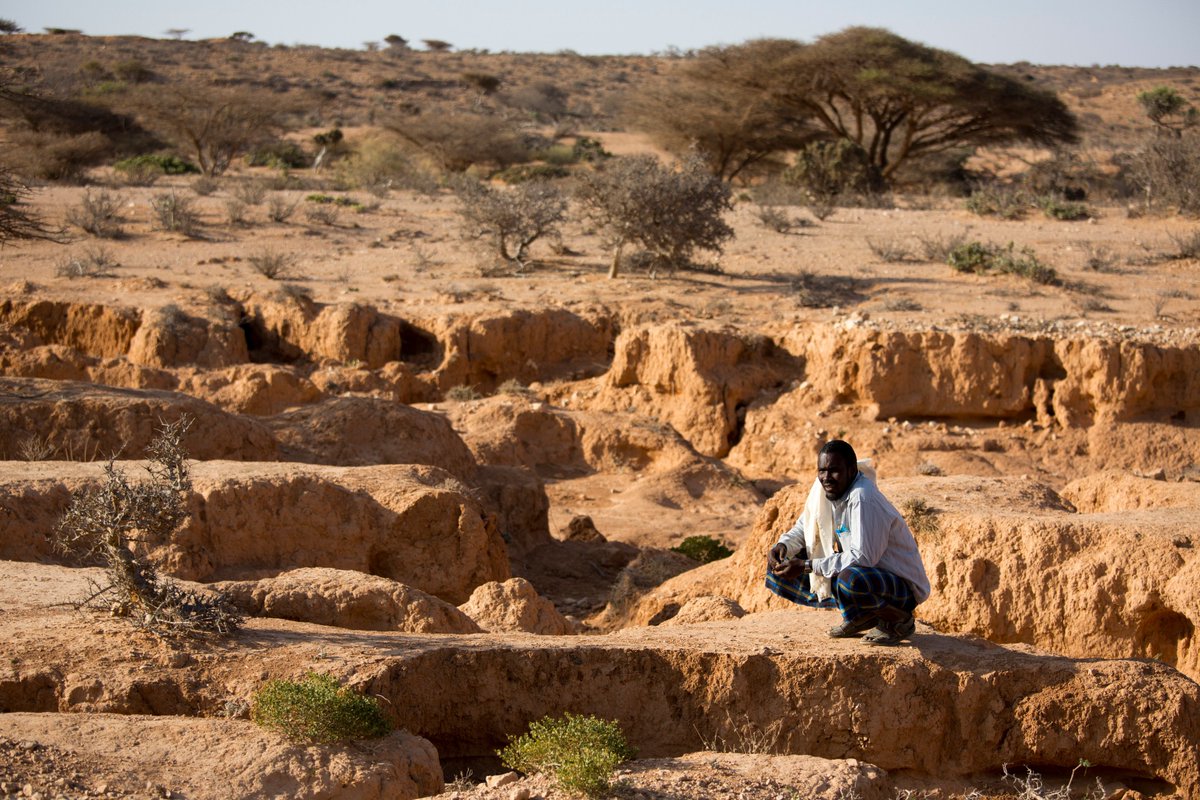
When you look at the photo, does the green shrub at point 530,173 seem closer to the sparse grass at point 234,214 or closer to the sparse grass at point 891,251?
the sparse grass at point 234,214

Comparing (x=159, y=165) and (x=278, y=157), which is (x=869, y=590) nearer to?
(x=159, y=165)

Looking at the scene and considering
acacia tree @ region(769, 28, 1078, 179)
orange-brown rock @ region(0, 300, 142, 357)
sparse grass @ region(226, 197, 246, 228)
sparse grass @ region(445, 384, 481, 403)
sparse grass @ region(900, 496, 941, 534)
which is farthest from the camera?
acacia tree @ region(769, 28, 1078, 179)

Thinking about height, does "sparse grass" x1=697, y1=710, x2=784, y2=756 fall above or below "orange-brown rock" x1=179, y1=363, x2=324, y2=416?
below

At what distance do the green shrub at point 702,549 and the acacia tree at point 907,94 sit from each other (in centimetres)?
1839

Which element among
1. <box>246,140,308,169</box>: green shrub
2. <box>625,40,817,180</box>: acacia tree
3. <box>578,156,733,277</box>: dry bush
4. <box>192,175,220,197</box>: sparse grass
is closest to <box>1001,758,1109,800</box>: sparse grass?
<box>578,156,733,277</box>: dry bush

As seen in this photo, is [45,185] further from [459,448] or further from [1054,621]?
[1054,621]

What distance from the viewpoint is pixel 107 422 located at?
9016 millimetres

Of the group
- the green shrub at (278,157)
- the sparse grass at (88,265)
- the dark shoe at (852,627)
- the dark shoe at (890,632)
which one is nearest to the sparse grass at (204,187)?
the sparse grass at (88,265)

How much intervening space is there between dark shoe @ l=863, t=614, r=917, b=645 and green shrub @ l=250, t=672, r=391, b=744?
6.91 ft

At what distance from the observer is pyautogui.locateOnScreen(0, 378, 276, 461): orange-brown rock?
8.89m

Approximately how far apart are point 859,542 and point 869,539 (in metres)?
0.05

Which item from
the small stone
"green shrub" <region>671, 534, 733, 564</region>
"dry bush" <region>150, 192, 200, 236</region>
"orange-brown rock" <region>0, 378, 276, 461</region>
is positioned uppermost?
"dry bush" <region>150, 192, 200, 236</region>

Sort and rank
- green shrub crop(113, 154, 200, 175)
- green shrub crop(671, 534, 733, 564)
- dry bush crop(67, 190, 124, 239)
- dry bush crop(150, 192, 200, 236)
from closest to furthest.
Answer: green shrub crop(671, 534, 733, 564) < dry bush crop(67, 190, 124, 239) < dry bush crop(150, 192, 200, 236) < green shrub crop(113, 154, 200, 175)

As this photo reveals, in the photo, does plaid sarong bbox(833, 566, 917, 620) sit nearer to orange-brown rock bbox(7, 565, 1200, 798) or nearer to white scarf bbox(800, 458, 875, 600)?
white scarf bbox(800, 458, 875, 600)
